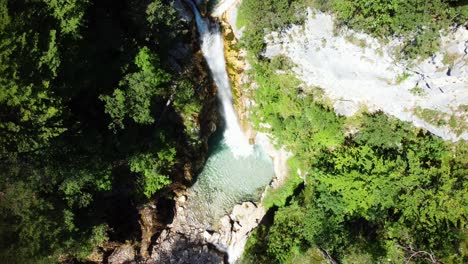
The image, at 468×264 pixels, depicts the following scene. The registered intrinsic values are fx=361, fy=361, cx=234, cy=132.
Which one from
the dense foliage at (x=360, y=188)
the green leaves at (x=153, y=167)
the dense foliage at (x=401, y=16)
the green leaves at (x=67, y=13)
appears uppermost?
the green leaves at (x=67, y=13)

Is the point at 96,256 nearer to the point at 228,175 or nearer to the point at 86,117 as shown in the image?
the point at 86,117

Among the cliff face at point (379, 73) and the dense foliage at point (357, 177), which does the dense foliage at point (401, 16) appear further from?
the cliff face at point (379, 73)

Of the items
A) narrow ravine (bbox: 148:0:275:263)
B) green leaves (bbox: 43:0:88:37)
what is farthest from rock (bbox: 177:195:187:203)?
green leaves (bbox: 43:0:88:37)

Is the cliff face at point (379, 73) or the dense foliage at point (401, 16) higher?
the dense foliage at point (401, 16)

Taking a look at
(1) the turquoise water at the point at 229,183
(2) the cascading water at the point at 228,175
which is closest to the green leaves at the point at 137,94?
(2) the cascading water at the point at 228,175

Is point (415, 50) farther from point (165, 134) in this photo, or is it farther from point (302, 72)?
point (165, 134)

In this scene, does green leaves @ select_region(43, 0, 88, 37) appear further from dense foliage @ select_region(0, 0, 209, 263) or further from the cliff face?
the cliff face
